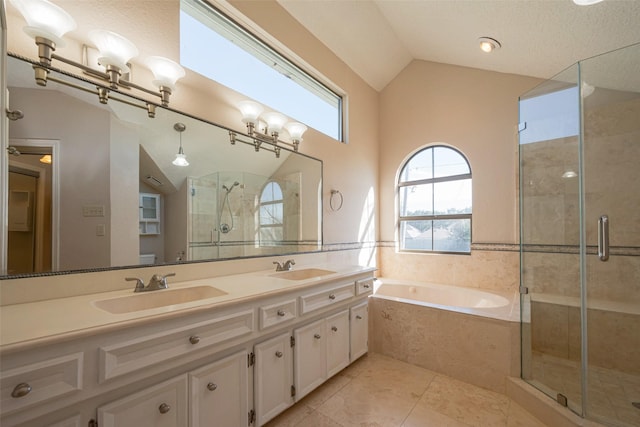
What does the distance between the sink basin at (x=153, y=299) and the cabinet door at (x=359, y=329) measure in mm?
1219

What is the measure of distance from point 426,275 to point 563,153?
1856mm

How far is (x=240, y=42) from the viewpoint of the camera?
221 centimetres

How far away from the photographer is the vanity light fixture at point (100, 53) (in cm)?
114

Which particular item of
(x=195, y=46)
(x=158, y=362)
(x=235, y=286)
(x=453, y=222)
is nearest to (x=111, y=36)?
(x=195, y=46)

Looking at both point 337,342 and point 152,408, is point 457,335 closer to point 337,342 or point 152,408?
point 337,342

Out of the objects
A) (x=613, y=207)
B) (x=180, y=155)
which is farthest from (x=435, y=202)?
(x=180, y=155)

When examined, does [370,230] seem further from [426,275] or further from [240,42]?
[240,42]

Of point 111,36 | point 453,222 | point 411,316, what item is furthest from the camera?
point 453,222

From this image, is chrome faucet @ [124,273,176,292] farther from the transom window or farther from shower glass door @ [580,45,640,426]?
shower glass door @ [580,45,640,426]

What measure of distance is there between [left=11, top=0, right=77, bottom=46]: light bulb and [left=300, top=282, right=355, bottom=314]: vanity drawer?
1.76m

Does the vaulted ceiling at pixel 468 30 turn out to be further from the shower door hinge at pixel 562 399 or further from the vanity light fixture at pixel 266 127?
the shower door hinge at pixel 562 399

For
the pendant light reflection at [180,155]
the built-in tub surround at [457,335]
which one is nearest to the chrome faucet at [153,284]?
the pendant light reflection at [180,155]

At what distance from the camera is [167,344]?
1.05 meters

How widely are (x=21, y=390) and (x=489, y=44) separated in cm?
357
